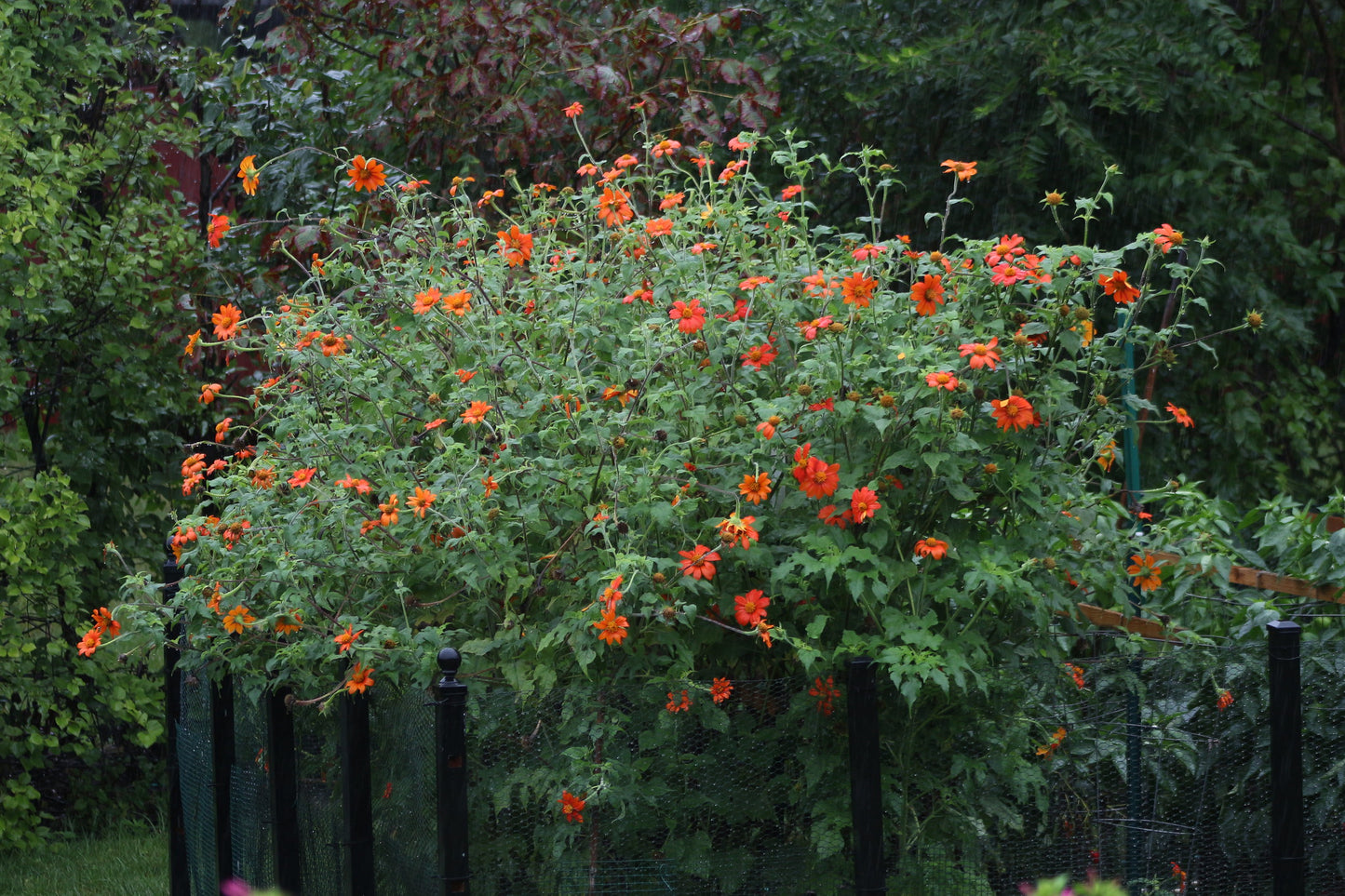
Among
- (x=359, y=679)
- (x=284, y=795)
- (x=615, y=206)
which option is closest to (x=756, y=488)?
(x=615, y=206)

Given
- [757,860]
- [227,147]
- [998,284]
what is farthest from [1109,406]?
[227,147]

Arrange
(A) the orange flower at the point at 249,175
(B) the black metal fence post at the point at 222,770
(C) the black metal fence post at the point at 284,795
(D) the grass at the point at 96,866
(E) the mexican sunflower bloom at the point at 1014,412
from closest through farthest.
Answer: (E) the mexican sunflower bloom at the point at 1014,412
(C) the black metal fence post at the point at 284,795
(A) the orange flower at the point at 249,175
(B) the black metal fence post at the point at 222,770
(D) the grass at the point at 96,866

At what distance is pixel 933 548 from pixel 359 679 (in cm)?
122

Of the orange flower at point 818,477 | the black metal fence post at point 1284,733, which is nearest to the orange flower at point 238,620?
the orange flower at point 818,477

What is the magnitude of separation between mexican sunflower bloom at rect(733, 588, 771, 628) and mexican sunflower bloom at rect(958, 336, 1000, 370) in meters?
0.60

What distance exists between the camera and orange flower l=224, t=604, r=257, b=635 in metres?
3.18

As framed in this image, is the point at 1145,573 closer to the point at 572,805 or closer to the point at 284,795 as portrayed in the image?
the point at 572,805

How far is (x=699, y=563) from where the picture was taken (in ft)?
9.05

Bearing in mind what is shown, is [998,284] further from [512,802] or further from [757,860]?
[512,802]

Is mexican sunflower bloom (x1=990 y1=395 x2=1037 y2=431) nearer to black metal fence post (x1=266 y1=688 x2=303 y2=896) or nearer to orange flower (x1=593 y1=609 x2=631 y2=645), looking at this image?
orange flower (x1=593 y1=609 x2=631 y2=645)

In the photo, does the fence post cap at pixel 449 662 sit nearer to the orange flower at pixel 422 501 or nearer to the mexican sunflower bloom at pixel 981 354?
the orange flower at pixel 422 501

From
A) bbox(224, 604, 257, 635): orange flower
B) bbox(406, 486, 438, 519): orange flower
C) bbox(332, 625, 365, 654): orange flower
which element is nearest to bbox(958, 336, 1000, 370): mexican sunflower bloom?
bbox(406, 486, 438, 519): orange flower

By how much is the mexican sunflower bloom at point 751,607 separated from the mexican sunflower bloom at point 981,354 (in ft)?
1.97

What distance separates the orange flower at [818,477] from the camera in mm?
2805
